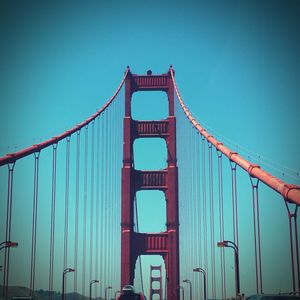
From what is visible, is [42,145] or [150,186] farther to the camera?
[150,186]

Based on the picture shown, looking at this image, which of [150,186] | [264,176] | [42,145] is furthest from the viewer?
[150,186]

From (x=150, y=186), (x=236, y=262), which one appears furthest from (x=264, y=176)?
(x=150, y=186)

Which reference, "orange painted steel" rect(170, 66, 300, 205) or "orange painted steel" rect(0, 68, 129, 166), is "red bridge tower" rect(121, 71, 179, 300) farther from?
"orange painted steel" rect(170, 66, 300, 205)

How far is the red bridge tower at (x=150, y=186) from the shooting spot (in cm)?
4841

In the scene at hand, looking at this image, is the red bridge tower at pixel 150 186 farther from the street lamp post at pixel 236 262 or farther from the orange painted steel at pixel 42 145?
the street lamp post at pixel 236 262

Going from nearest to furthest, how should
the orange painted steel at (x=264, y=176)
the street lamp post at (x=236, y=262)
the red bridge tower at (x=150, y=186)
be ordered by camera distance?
the orange painted steel at (x=264, y=176), the street lamp post at (x=236, y=262), the red bridge tower at (x=150, y=186)

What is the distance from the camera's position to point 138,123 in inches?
2071

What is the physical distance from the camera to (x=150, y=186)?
51094 millimetres

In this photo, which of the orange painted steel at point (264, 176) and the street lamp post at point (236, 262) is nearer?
the orange painted steel at point (264, 176)

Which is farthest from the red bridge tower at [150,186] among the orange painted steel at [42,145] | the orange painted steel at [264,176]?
the orange painted steel at [264,176]

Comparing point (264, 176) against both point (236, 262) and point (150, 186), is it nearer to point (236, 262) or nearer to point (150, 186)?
point (236, 262)

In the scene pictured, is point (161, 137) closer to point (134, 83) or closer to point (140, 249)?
point (134, 83)

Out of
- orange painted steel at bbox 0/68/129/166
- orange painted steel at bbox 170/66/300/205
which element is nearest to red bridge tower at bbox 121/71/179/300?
orange painted steel at bbox 0/68/129/166

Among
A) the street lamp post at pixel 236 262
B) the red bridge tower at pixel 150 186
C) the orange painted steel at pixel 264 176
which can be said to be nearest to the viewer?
the orange painted steel at pixel 264 176
